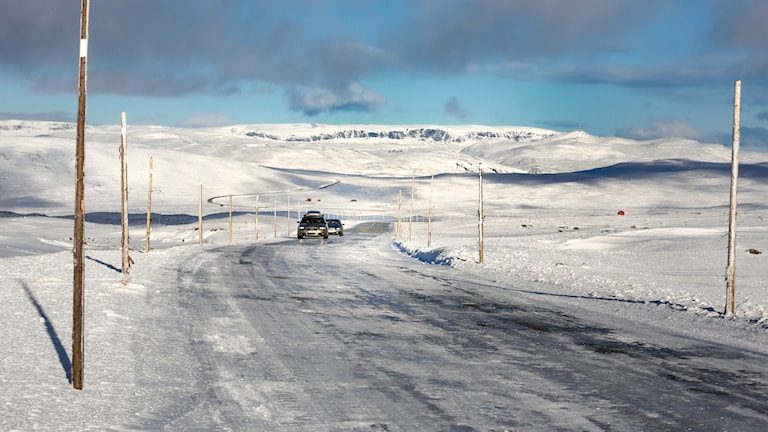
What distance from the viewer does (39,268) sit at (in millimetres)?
24891

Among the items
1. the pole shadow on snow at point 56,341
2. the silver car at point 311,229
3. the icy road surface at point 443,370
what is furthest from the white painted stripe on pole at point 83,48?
the silver car at point 311,229

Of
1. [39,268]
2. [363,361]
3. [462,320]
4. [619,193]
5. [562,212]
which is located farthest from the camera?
[619,193]

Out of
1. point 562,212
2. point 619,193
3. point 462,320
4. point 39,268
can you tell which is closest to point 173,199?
point 562,212

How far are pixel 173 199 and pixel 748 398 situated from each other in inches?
6436

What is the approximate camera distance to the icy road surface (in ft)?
28.2

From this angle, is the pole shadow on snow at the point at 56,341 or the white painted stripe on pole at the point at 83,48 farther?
the pole shadow on snow at the point at 56,341

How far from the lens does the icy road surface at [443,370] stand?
8.61 meters

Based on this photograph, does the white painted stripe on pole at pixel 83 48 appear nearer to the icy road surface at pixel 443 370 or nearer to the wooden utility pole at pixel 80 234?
the wooden utility pole at pixel 80 234

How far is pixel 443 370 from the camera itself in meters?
11.2

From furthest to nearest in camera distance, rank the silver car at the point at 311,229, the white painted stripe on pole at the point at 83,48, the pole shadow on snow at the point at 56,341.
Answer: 1. the silver car at the point at 311,229
2. the pole shadow on snow at the point at 56,341
3. the white painted stripe on pole at the point at 83,48

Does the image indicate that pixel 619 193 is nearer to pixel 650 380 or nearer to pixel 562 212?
pixel 562 212

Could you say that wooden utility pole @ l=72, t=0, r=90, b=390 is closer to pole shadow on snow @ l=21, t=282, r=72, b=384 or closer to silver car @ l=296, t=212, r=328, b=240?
pole shadow on snow @ l=21, t=282, r=72, b=384

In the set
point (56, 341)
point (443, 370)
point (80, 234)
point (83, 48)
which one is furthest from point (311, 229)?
point (80, 234)

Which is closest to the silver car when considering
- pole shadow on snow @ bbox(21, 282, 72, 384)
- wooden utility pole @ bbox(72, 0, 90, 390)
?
pole shadow on snow @ bbox(21, 282, 72, 384)
